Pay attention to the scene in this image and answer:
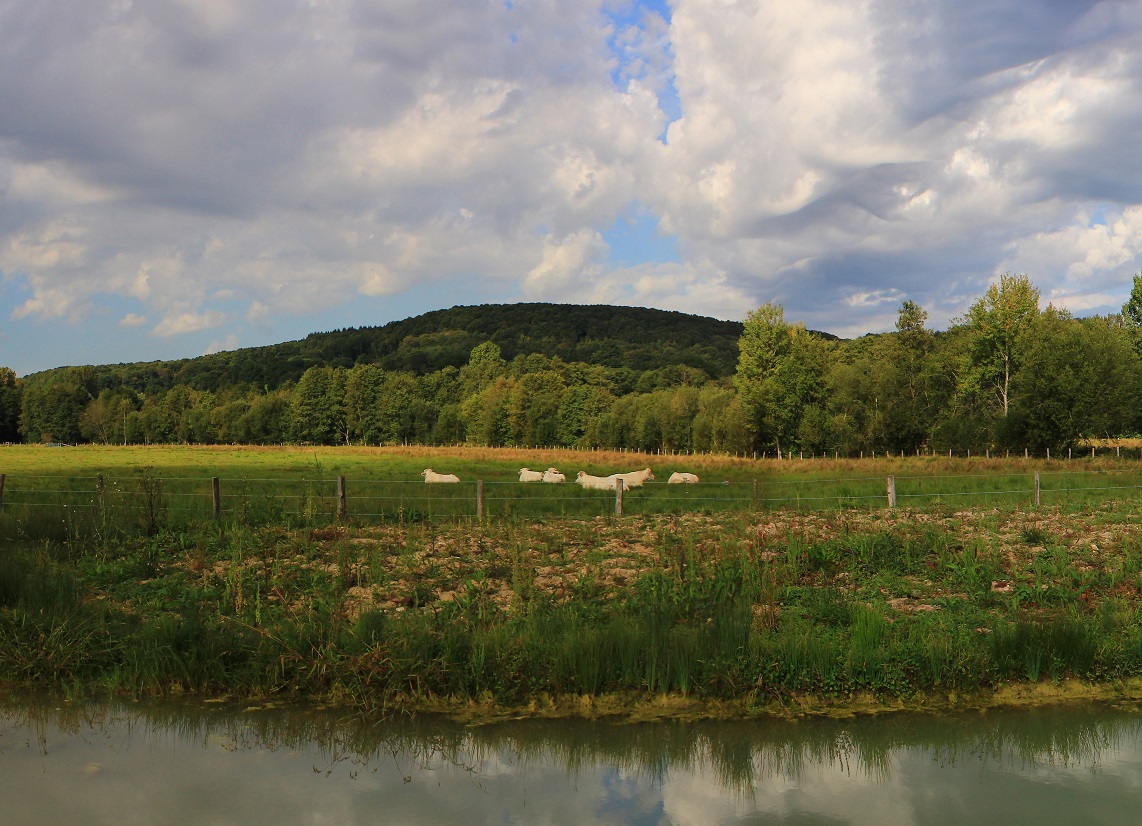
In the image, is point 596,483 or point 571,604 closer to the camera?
point 571,604

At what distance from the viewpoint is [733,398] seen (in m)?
77.9

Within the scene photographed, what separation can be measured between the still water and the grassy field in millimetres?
618

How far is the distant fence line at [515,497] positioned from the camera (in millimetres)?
19375

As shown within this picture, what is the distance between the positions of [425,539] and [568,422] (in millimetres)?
87253

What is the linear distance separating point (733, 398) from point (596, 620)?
69.0 meters

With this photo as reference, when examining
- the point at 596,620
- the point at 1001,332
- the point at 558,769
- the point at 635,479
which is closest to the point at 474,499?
the point at 635,479

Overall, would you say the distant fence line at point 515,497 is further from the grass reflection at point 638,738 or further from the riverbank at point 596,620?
the grass reflection at point 638,738

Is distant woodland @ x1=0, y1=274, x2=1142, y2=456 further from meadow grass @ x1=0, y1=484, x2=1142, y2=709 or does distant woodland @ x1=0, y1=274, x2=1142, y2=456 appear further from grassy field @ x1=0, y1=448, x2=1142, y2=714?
meadow grass @ x1=0, y1=484, x2=1142, y2=709

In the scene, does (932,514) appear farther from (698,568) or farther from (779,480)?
(779,480)

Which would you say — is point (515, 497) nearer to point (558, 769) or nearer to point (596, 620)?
point (596, 620)

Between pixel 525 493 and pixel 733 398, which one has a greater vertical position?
pixel 733 398

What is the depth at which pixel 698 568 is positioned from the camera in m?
13.1

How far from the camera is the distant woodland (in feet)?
170

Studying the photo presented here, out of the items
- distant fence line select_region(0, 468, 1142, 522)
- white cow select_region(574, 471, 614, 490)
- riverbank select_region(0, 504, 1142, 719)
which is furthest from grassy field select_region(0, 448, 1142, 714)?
white cow select_region(574, 471, 614, 490)
